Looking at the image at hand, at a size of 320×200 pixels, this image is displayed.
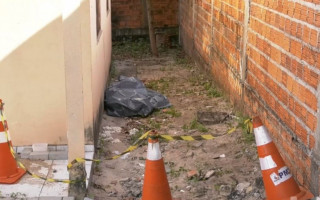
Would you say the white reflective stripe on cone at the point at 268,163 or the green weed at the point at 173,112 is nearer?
the white reflective stripe on cone at the point at 268,163

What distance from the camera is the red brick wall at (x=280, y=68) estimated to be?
4383mm

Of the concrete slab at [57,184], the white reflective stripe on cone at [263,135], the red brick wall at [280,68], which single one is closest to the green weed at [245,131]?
the red brick wall at [280,68]

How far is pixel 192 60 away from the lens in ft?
40.2

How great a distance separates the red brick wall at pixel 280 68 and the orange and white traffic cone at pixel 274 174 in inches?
6.6

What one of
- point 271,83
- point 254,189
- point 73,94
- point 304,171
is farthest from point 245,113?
point 73,94

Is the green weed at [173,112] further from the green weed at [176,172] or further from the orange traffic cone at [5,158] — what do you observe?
the orange traffic cone at [5,158]

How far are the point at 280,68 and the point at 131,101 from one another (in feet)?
11.8

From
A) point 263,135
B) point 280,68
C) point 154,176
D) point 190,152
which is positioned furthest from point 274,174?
point 190,152

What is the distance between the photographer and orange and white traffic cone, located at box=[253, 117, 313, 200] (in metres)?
4.39

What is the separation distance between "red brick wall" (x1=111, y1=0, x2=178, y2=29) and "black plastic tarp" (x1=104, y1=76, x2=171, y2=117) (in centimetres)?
596

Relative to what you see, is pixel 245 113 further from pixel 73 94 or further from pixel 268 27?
pixel 73 94

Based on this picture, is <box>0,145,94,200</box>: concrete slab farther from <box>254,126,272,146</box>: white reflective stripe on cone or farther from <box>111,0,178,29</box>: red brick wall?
<box>111,0,178,29</box>: red brick wall

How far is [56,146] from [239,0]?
3318 mm

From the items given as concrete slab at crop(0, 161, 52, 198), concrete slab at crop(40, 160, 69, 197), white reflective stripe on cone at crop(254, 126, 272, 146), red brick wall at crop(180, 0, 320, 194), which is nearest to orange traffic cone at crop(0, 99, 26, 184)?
concrete slab at crop(0, 161, 52, 198)
